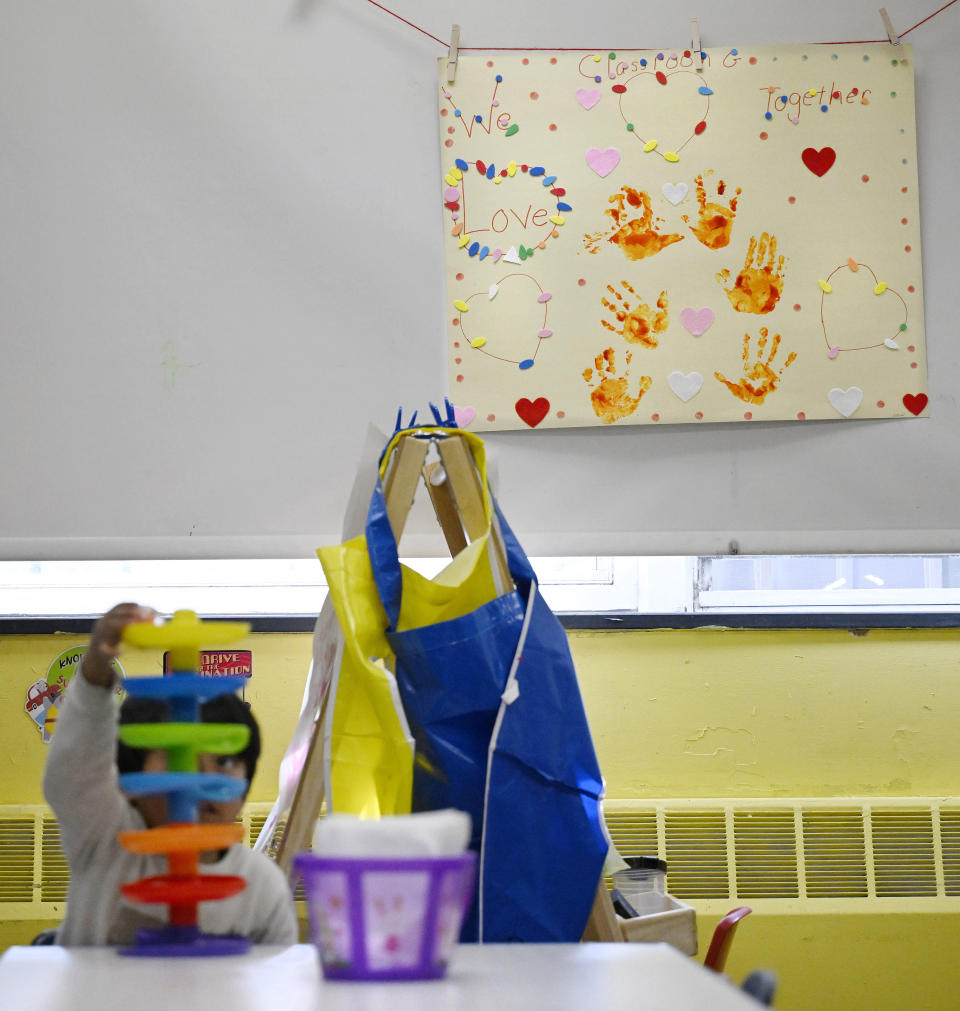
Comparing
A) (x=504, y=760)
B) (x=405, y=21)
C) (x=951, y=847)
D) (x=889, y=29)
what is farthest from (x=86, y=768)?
(x=889, y=29)

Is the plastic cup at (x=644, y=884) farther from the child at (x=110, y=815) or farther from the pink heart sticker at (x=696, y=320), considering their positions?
the pink heart sticker at (x=696, y=320)

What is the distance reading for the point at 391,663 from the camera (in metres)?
1.46

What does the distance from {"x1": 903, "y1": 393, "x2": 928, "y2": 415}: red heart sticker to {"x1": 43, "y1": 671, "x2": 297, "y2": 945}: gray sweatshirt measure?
1428mm

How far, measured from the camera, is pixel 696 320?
1880 mm

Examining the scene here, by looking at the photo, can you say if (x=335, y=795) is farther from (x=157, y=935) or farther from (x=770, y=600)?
(x=770, y=600)

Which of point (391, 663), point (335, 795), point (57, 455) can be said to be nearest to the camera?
point (335, 795)

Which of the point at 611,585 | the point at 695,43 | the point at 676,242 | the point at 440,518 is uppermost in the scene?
the point at 695,43

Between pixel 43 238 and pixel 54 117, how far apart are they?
22 cm

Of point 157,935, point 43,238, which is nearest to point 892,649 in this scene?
point 157,935

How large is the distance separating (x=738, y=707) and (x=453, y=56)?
1290 mm

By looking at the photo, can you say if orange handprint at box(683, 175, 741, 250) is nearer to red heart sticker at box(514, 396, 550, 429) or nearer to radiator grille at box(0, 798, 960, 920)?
red heart sticker at box(514, 396, 550, 429)

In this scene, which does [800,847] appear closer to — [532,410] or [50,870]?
[532,410]

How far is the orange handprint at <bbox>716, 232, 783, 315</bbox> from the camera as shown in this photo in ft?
6.19

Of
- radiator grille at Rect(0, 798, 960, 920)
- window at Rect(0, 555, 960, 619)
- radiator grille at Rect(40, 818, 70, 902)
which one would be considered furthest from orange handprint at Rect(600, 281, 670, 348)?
radiator grille at Rect(40, 818, 70, 902)
